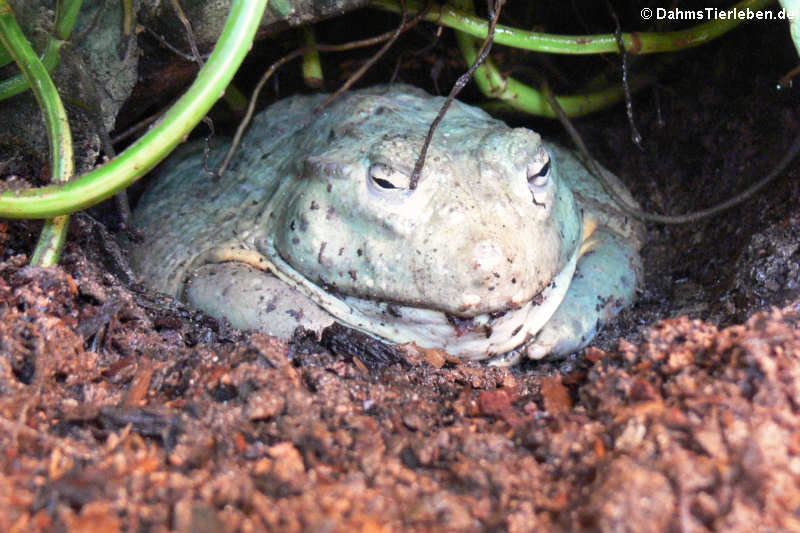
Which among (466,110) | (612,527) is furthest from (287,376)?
(466,110)

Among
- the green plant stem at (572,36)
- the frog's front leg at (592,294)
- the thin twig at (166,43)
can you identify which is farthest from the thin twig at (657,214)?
the thin twig at (166,43)

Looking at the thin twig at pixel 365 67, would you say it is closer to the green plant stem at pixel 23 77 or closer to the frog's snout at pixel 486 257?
the frog's snout at pixel 486 257

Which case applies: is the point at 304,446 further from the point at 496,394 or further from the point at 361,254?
the point at 361,254

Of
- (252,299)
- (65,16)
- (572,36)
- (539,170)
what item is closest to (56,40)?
(65,16)

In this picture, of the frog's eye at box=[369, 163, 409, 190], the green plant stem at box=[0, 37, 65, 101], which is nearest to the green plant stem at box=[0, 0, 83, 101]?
the green plant stem at box=[0, 37, 65, 101]

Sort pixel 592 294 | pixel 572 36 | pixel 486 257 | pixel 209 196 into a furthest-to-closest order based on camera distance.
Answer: pixel 209 196
pixel 592 294
pixel 572 36
pixel 486 257

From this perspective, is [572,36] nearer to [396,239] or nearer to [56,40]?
[396,239]

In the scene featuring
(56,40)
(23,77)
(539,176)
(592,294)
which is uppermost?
(56,40)

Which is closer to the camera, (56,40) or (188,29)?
(56,40)
